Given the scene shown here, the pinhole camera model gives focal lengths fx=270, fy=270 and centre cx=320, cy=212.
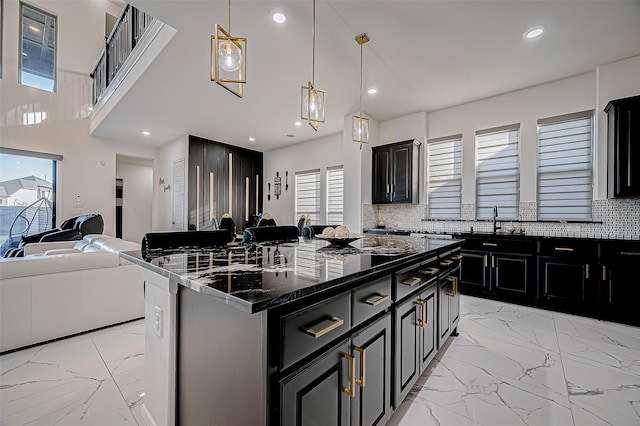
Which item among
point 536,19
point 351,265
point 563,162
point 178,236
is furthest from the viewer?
point 563,162

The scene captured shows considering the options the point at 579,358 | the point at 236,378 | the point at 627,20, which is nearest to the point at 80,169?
the point at 236,378

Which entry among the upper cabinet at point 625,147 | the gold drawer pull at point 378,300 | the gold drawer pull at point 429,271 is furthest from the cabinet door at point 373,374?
the upper cabinet at point 625,147

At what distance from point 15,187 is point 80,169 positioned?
112 cm

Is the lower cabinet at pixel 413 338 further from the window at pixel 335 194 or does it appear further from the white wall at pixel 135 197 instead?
the white wall at pixel 135 197

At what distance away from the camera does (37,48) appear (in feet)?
19.1

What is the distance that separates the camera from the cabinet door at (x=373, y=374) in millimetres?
1151

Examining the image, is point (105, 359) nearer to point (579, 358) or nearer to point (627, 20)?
point (579, 358)

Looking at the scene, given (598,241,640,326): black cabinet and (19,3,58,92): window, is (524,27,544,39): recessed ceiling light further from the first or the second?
(19,3,58,92): window

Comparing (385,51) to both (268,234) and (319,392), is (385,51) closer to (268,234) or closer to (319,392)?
(268,234)

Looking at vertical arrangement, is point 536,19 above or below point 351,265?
above

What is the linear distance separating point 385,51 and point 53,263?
13.3ft

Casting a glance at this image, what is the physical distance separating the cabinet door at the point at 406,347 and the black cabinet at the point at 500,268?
8.99 feet

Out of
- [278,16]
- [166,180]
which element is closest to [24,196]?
[166,180]

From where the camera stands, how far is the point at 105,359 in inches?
85.8
